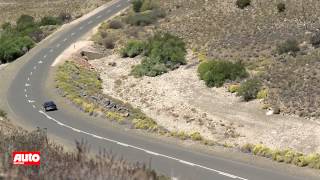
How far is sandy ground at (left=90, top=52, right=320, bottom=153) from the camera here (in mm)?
37581

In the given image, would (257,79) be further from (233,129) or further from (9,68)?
(9,68)

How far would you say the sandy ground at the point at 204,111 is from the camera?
1480 inches

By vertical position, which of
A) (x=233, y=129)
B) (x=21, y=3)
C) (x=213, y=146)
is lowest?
(x=21, y=3)

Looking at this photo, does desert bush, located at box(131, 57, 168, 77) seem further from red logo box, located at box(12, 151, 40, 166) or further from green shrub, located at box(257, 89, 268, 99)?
red logo box, located at box(12, 151, 40, 166)

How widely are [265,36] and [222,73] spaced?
40.9ft

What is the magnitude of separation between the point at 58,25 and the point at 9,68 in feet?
91.0

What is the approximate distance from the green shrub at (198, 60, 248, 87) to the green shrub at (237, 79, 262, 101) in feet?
13.4

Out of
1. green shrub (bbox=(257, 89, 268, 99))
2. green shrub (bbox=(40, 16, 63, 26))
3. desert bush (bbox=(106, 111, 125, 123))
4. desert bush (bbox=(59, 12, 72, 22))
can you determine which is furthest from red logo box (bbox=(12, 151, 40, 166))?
desert bush (bbox=(59, 12, 72, 22))

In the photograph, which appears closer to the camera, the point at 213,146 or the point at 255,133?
the point at 213,146

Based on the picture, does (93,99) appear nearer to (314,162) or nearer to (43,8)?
(314,162)

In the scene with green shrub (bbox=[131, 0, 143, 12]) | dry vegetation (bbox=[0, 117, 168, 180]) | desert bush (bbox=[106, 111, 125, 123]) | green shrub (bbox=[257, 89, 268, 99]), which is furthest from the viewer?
green shrub (bbox=[131, 0, 143, 12])

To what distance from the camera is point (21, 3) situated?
123 meters

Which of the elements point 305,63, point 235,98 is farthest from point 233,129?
point 305,63

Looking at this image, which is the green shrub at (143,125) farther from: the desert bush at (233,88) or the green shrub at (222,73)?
the green shrub at (222,73)
